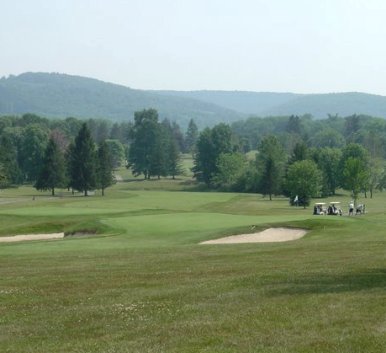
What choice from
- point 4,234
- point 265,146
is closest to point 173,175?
point 265,146

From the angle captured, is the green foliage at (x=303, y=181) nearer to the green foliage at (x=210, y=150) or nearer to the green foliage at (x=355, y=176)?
the green foliage at (x=355, y=176)

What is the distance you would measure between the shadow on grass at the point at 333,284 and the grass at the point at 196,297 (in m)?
0.03

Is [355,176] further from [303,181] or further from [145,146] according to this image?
[145,146]

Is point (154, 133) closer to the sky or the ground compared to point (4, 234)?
closer to the sky

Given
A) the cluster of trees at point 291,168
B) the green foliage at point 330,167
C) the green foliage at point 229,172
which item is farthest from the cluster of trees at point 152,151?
the green foliage at point 330,167

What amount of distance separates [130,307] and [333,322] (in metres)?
5.20

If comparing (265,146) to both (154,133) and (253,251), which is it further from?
(253,251)

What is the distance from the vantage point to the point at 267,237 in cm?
4209

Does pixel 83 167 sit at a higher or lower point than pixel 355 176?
higher

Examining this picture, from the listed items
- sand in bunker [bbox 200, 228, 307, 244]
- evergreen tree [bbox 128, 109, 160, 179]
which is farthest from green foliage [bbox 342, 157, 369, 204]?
evergreen tree [bbox 128, 109, 160, 179]

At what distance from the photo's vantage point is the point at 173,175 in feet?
567

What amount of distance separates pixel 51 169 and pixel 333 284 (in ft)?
329

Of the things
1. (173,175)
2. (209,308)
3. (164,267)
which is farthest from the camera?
(173,175)

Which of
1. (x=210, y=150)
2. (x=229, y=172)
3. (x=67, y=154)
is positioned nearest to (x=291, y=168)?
(x=67, y=154)
